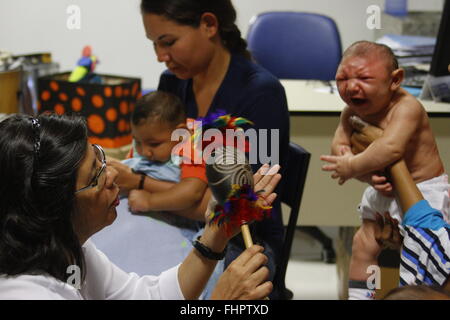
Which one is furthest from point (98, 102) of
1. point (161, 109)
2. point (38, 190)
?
point (38, 190)

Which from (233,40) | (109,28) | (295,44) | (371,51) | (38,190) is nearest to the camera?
(38,190)

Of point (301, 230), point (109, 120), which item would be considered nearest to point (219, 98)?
point (109, 120)

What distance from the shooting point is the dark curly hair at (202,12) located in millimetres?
1545

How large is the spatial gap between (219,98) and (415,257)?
26.4 inches

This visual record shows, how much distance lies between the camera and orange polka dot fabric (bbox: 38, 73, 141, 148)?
9.14 ft

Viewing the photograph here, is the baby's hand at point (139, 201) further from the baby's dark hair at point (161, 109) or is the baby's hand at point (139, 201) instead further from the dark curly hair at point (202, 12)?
the dark curly hair at point (202, 12)

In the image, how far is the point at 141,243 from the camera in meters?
1.54

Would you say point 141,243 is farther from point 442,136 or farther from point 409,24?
point 409,24

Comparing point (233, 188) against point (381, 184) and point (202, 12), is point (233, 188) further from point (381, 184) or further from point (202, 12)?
point (202, 12)

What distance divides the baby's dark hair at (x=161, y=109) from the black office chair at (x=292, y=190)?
326 mm

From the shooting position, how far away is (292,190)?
162 centimetres

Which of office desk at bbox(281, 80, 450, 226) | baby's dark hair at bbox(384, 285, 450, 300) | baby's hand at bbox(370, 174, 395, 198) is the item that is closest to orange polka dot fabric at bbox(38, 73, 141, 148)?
office desk at bbox(281, 80, 450, 226)

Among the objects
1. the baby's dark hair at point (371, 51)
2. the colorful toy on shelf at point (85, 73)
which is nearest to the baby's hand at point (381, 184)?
the baby's dark hair at point (371, 51)

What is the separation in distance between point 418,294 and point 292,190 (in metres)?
0.86
